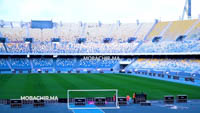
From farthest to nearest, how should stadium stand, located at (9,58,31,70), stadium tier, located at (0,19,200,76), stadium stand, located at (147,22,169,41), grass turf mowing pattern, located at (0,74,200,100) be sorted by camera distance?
1. stadium stand, located at (147,22,169,41)
2. stadium stand, located at (9,58,31,70)
3. stadium tier, located at (0,19,200,76)
4. grass turf mowing pattern, located at (0,74,200,100)

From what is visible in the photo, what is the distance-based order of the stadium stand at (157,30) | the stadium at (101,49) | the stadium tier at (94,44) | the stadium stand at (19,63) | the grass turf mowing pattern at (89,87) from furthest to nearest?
the stadium stand at (157,30) < the stadium stand at (19,63) < the stadium tier at (94,44) < the stadium at (101,49) < the grass turf mowing pattern at (89,87)

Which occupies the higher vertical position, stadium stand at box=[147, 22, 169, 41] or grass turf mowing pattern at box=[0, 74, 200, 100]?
stadium stand at box=[147, 22, 169, 41]

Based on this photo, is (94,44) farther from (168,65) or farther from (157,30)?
(168,65)

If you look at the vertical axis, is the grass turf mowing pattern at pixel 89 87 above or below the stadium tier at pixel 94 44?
below

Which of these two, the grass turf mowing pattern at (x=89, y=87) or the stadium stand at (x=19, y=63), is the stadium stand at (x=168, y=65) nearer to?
the grass turf mowing pattern at (x=89, y=87)

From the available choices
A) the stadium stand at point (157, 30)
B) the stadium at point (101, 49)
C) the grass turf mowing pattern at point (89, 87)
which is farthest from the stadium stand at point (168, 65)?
the grass turf mowing pattern at point (89, 87)

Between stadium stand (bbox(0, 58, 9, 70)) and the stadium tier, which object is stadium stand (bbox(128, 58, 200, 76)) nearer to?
the stadium tier

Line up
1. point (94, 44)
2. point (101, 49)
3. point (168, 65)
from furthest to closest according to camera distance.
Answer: point (94, 44) → point (101, 49) → point (168, 65)

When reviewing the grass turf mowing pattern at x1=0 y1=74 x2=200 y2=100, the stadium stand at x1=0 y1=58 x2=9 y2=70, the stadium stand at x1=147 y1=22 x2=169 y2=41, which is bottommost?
the grass turf mowing pattern at x1=0 y1=74 x2=200 y2=100

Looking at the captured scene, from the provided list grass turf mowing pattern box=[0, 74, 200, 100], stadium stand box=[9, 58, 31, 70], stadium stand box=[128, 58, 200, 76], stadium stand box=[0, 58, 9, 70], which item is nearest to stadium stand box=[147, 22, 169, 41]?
stadium stand box=[128, 58, 200, 76]

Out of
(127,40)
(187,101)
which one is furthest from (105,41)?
(187,101)

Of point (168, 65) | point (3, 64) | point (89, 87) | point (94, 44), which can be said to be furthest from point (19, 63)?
point (89, 87)

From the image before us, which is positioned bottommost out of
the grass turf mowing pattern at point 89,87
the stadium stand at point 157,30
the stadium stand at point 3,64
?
the grass turf mowing pattern at point 89,87

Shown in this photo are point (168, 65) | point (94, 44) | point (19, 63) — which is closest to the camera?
point (168, 65)
